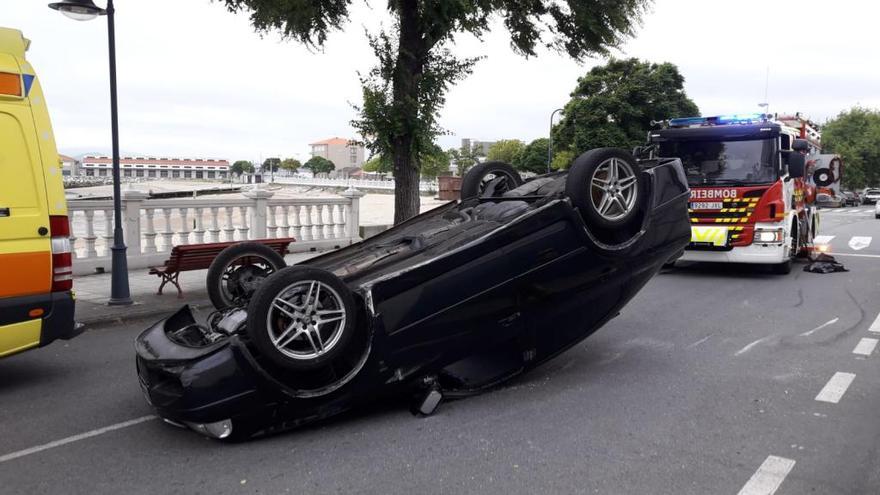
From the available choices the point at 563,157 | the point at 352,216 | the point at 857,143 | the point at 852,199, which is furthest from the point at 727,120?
the point at 857,143

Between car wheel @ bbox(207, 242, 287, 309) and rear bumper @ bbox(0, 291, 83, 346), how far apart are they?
1.09m

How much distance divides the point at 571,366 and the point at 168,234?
29.4 feet

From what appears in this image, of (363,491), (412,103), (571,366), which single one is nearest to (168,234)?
(412,103)

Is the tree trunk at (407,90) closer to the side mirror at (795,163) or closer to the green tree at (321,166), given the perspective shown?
the side mirror at (795,163)

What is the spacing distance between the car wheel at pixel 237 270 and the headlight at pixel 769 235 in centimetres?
820

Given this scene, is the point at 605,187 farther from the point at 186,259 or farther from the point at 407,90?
the point at 407,90

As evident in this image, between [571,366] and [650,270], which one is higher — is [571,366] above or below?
below

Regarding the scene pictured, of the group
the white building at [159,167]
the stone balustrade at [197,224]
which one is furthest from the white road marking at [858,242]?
the white building at [159,167]

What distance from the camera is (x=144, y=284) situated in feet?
→ 33.9

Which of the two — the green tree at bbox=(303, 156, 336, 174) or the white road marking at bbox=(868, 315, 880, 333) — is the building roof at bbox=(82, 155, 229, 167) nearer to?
A: the green tree at bbox=(303, 156, 336, 174)

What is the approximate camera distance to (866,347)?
6.47 meters

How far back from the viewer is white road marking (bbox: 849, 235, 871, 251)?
55.3 feet

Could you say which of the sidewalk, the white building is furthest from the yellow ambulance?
the white building

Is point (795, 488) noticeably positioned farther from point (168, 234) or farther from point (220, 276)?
point (168, 234)
